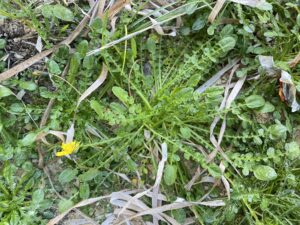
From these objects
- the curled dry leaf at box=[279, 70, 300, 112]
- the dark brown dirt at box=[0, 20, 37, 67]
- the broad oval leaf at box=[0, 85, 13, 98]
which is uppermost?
the dark brown dirt at box=[0, 20, 37, 67]

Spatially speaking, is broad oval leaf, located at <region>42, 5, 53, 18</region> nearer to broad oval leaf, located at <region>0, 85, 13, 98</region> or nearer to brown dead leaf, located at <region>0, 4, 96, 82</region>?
brown dead leaf, located at <region>0, 4, 96, 82</region>

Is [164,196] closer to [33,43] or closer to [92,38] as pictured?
[92,38]

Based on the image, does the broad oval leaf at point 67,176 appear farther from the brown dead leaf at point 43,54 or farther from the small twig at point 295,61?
the small twig at point 295,61

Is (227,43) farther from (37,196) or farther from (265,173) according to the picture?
(37,196)

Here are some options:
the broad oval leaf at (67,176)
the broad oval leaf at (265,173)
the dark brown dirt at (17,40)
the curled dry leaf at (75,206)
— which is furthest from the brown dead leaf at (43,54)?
the broad oval leaf at (265,173)

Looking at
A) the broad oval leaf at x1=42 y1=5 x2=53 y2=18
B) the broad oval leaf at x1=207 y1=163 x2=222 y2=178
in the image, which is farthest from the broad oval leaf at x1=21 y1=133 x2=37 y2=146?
the broad oval leaf at x1=207 y1=163 x2=222 y2=178

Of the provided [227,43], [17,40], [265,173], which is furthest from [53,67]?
[265,173]

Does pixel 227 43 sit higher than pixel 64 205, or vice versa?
pixel 227 43

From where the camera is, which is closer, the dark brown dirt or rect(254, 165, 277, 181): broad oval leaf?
rect(254, 165, 277, 181): broad oval leaf
